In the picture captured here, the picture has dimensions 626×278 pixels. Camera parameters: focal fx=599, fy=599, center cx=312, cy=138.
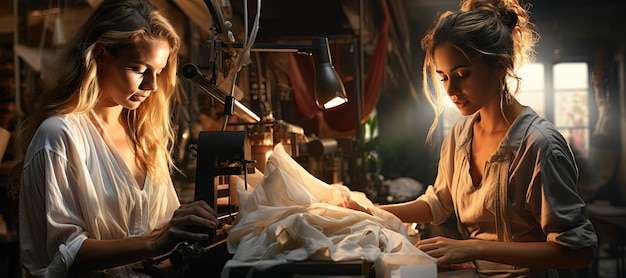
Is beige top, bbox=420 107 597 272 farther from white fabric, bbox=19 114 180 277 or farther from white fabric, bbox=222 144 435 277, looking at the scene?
white fabric, bbox=19 114 180 277

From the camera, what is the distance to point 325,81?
171cm

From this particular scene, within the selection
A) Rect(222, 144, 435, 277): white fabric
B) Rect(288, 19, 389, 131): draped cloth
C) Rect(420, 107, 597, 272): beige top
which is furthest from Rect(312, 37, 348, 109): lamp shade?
Rect(288, 19, 389, 131): draped cloth

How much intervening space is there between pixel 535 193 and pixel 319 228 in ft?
2.56

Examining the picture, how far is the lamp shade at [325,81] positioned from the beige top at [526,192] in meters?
0.58

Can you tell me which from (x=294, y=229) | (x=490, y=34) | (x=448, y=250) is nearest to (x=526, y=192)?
(x=448, y=250)

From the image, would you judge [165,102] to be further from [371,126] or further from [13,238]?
[371,126]

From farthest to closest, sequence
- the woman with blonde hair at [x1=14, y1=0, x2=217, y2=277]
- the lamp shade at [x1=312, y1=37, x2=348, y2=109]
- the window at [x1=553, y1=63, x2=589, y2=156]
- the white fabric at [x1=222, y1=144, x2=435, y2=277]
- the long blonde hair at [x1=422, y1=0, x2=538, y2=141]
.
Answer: the window at [x1=553, y1=63, x2=589, y2=156] < the long blonde hair at [x1=422, y1=0, x2=538, y2=141] < the lamp shade at [x1=312, y1=37, x2=348, y2=109] < the woman with blonde hair at [x1=14, y1=0, x2=217, y2=277] < the white fabric at [x1=222, y1=144, x2=435, y2=277]

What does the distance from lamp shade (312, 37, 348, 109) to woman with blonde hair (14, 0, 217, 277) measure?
0.47 meters

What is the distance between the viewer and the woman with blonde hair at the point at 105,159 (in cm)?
152

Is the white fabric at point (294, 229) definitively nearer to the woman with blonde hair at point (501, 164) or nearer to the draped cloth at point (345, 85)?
the woman with blonde hair at point (501, 164)

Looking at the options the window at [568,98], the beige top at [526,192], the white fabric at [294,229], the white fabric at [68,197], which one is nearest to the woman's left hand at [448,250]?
the white fabric at [294,229]

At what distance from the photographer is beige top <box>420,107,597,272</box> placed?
1.75 m

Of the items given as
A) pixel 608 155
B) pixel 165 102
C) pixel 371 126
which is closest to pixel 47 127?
pixel 165 102

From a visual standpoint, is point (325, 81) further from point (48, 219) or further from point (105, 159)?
point (48, 219)
